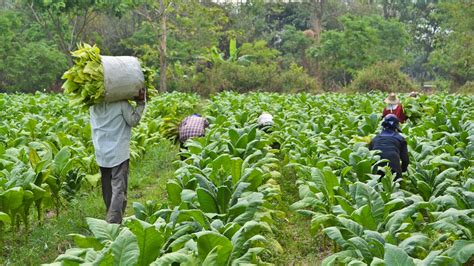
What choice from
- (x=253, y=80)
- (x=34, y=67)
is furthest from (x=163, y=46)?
(x=34, y=67)

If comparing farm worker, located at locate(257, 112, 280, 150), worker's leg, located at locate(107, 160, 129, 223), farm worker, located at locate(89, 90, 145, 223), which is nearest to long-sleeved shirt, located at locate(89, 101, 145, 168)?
farm worker, located at locate(89, 90, 145, 223)

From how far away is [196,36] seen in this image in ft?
133

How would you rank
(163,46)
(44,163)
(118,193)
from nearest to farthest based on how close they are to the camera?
(118,193), (44,163), (163,46)

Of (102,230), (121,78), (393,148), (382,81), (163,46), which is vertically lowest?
(382,81)

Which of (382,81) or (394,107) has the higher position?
(394,107)

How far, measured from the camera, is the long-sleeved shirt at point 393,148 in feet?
23.4

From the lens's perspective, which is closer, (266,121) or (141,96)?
(141,96)

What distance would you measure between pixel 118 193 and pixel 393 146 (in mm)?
3418

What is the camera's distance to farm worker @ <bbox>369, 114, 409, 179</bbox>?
7.15 metres

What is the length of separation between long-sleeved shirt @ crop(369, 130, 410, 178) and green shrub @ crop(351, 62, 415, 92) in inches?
1004

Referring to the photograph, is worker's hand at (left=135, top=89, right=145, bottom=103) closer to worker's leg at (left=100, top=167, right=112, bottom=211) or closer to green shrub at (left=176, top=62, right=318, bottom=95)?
worker's leg at (left=100, top=167, right=112, bottom=211)

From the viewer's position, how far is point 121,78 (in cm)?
654

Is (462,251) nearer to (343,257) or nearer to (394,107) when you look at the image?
(343,257)

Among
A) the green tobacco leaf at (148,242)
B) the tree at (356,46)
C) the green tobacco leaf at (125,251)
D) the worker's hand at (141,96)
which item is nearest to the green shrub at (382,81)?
the tree at (356,46)
